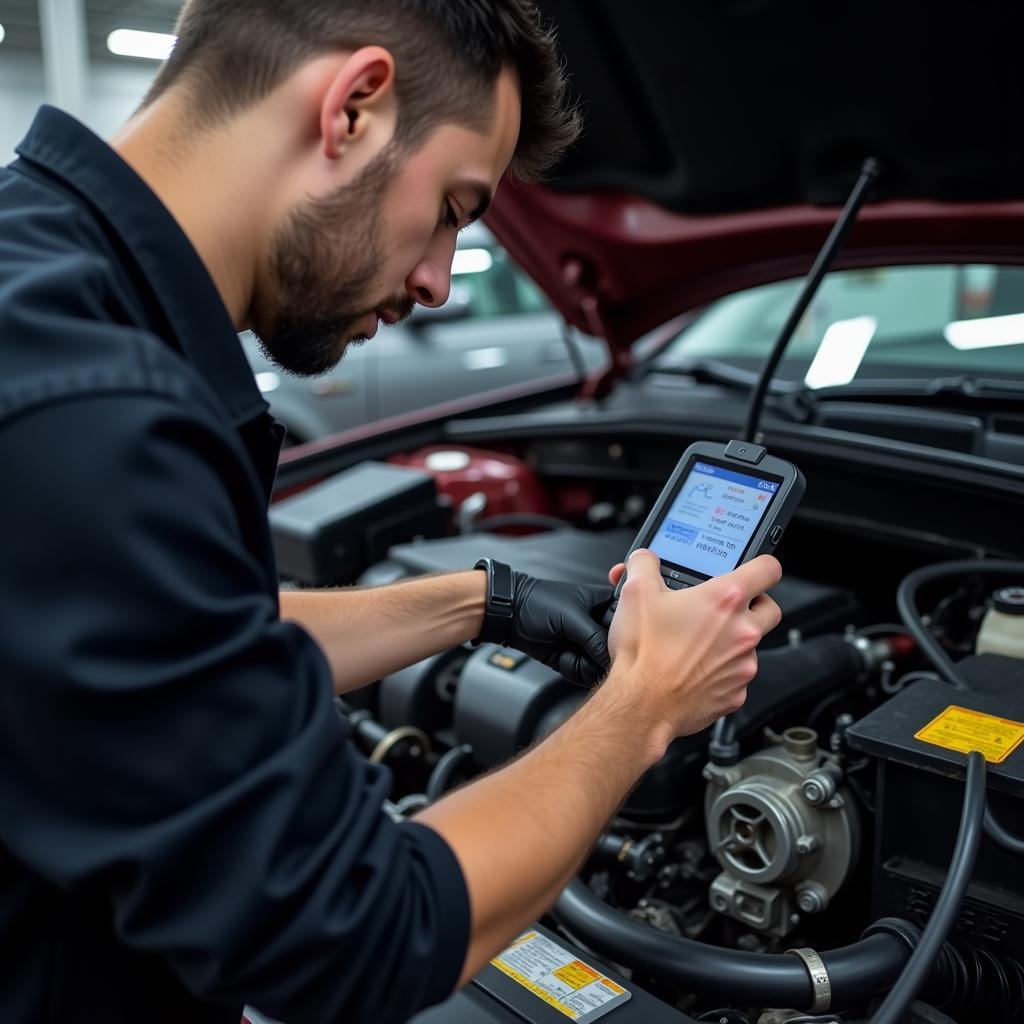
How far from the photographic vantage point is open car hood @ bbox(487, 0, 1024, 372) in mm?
1308

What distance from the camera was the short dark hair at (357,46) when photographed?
699mm

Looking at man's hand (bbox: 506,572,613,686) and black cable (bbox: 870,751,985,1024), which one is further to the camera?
man's hand (bbox: 506,572,613,686)

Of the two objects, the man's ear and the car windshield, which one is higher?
the man's ear

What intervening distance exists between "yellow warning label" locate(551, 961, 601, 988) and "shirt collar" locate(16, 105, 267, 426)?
0.55 m

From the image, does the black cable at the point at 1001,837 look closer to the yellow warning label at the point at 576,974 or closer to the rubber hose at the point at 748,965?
the rubber hose at the point at 748,965

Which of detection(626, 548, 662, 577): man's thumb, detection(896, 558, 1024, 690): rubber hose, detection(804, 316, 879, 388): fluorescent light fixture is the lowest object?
detection(804, 316, 879, 388): fluorescent light fixture

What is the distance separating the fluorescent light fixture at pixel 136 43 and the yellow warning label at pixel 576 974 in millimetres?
9210

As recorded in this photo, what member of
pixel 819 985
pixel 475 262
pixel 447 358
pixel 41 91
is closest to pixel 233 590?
pixel 819 985

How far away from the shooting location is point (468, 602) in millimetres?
1050

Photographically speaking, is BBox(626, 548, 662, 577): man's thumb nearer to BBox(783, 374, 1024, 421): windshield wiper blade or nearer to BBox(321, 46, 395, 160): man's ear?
BBox(321, 46, 395, 160): man's ear

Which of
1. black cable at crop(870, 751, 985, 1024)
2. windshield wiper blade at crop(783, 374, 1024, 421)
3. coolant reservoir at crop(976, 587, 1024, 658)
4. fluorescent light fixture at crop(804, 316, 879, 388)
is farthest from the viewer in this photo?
fluorescent light fixture at crop(804, 316, 879, 388)

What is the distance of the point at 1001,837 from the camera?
0.82m

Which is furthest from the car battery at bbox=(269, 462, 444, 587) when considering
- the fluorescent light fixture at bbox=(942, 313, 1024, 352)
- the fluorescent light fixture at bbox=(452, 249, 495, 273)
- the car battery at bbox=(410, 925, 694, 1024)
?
the fluorescent light fixture at bbox=(452, 249, 495, 273)

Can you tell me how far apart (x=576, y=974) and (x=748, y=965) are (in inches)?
5.7
